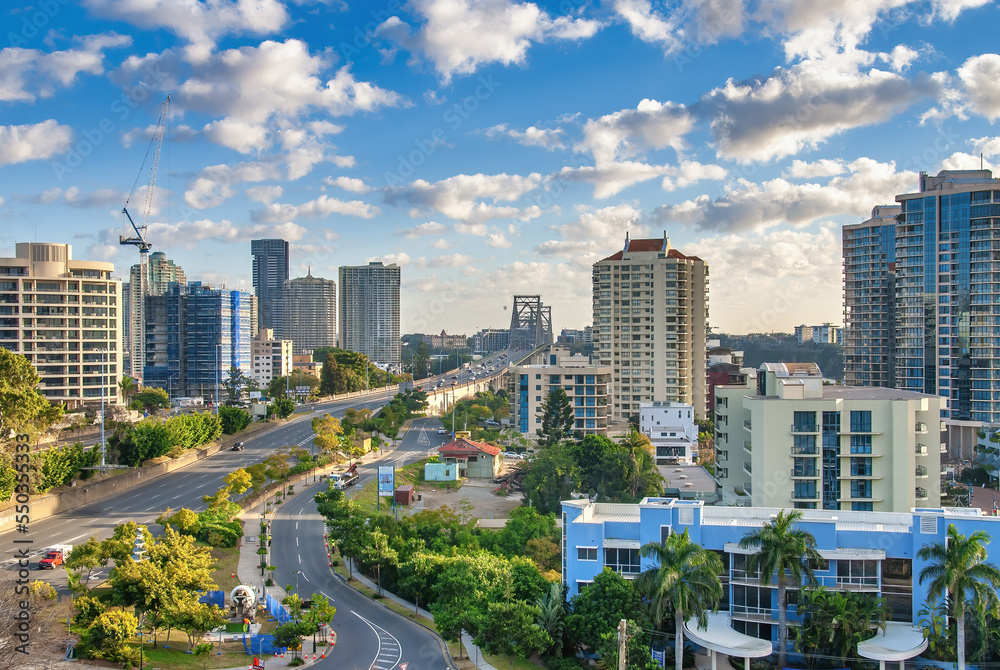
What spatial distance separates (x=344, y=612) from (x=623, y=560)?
10844 mm

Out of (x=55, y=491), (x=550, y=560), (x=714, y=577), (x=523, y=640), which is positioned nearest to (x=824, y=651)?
(x=714, y=577)

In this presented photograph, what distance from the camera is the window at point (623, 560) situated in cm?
2700

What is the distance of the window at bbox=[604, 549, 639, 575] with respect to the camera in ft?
88.6

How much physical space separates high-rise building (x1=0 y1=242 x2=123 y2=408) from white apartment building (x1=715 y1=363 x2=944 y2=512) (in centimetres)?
5272

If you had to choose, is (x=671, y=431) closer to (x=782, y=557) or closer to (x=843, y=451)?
(x=843, y=451)

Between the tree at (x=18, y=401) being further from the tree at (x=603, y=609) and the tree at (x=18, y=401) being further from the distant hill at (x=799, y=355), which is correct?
the distant hill at (x=799, y=355)

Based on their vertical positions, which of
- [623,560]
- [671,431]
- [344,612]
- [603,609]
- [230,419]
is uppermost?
[230,419]

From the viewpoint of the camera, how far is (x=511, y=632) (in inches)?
981

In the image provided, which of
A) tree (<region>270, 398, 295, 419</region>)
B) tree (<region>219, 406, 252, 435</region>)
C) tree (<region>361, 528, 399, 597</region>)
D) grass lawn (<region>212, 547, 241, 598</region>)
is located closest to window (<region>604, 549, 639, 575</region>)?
tree (<region>361, 528, 399, 597</region>)

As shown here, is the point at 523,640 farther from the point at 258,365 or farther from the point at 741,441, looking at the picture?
the point at 258,365

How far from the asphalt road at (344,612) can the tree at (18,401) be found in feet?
41.2

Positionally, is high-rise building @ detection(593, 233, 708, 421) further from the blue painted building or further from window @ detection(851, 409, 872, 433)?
the blue painted building

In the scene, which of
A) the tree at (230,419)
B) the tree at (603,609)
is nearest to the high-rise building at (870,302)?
the tree at (230,419)

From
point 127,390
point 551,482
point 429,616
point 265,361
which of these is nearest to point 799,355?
point 265,361
